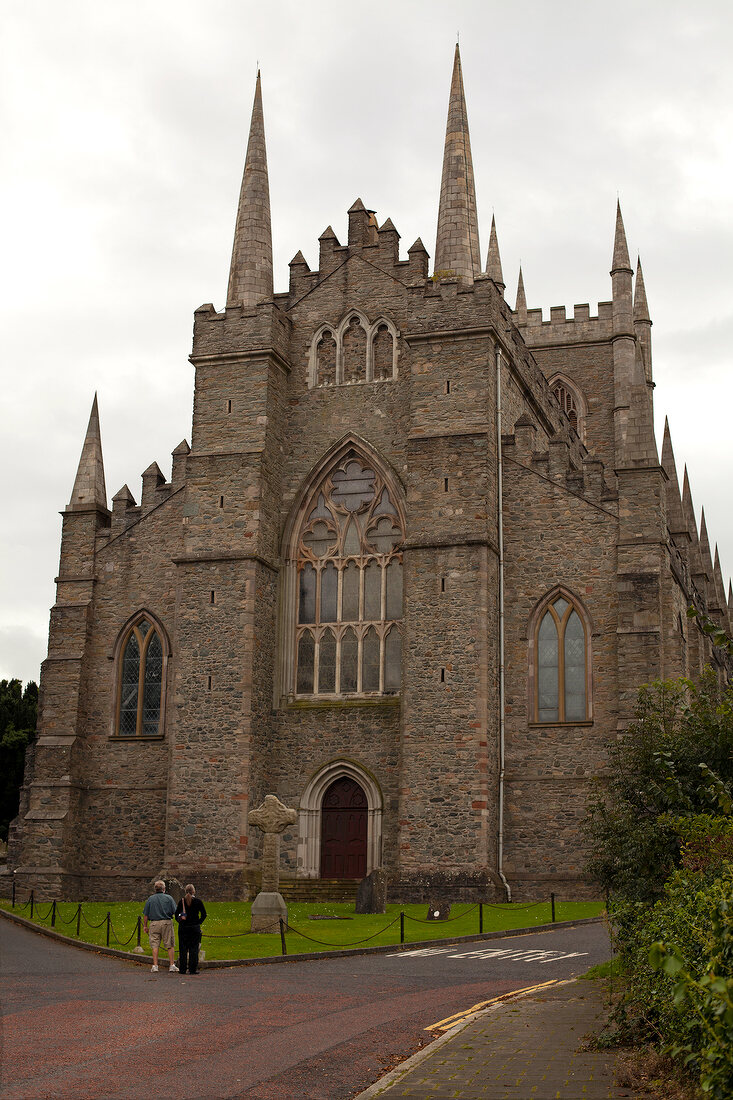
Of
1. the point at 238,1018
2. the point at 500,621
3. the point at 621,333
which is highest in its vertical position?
the point at 621,333

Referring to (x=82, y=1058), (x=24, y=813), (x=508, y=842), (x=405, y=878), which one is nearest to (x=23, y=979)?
(x=82, y=1058)

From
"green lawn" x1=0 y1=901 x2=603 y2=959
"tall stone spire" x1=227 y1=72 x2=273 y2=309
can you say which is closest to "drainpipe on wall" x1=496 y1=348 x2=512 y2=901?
"green lawn" x1=0 y1=901 x2=603 y2=959

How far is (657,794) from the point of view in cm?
1558

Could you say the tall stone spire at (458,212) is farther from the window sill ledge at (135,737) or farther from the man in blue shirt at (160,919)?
the man in blue shirt at (160,919)

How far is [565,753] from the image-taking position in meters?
30.3

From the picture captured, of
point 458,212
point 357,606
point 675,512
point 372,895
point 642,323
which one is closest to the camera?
point 372,895

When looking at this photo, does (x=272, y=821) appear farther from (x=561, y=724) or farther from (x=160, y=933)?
(x=561, y=724)

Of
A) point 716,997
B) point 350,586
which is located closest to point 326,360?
point 350,586

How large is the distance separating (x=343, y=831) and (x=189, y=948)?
1406cm

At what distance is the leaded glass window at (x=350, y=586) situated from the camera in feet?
108

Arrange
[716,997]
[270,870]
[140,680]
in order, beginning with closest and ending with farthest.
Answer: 1. [716,997]
2. [270,870]
3. [140,680]

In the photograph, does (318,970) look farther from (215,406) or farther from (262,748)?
(215,406)

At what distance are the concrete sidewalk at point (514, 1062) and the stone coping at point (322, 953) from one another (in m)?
5.90

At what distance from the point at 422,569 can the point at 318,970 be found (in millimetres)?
14507
